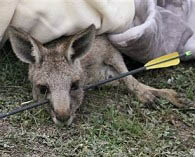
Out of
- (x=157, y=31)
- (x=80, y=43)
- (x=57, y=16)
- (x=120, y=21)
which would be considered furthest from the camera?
(x=157, y=31)

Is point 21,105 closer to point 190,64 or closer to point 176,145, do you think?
point 176,145

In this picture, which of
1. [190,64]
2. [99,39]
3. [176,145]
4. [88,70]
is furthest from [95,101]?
[190,64]

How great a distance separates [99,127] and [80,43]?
2.13 ft

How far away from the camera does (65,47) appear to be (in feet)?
11.9

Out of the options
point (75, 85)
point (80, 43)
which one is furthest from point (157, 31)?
point (75, 85)

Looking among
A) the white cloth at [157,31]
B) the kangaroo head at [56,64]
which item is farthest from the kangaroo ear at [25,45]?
the white cloth at [157,31]

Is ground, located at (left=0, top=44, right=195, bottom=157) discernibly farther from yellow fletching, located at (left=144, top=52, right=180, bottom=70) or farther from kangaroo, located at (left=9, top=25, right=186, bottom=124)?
yellow fletching, located at (left=144, top=52, right=180, bottom=70)

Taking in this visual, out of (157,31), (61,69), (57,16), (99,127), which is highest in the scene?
(57,16)

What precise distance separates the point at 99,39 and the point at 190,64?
1049 mm

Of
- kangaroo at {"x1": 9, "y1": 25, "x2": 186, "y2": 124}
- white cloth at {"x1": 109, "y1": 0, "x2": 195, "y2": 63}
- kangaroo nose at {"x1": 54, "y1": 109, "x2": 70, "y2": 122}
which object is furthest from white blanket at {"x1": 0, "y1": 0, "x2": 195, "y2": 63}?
kangaroo nose at {"x1": 54, "y1": 109, "x2": 70, "y2": 122}

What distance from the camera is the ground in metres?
3.35

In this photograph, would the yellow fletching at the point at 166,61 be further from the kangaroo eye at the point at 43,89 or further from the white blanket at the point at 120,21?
the kangaroo eye at the point at 43,89

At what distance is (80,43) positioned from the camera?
12.1 feet

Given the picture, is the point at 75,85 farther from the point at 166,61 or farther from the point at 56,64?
the point at 166,61
